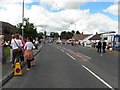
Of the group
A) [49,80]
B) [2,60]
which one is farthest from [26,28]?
[49,80]

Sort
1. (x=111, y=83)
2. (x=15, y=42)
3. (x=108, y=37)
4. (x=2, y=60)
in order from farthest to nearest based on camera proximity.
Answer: (x=108, y=37) → (x=2, y=60) → (x=15, y=42) → (x=111, y=83)

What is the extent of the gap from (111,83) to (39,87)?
2.89 metres

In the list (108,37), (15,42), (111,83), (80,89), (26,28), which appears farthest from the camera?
(108,37)

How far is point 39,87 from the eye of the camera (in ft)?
33.2

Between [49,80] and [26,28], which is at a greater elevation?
[26,28]

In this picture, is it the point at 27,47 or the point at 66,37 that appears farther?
the point at 66,37

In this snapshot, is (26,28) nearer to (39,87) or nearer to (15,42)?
(15,42)

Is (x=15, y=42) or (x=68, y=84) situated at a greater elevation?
(x=15, y=42)

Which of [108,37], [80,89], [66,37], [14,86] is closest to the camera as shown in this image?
[80,89]

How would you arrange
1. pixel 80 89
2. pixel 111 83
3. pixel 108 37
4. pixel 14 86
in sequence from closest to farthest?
1. pixel 80 89
2. pixel 14 86
3. pixel 111 83
4. pixel 108 37

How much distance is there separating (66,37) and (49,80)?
178 meters

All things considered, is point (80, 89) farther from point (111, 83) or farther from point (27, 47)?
point (27, 47)

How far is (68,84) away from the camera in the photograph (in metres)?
10.8

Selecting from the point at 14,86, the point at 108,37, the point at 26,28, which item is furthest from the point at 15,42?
the point at 108,37
